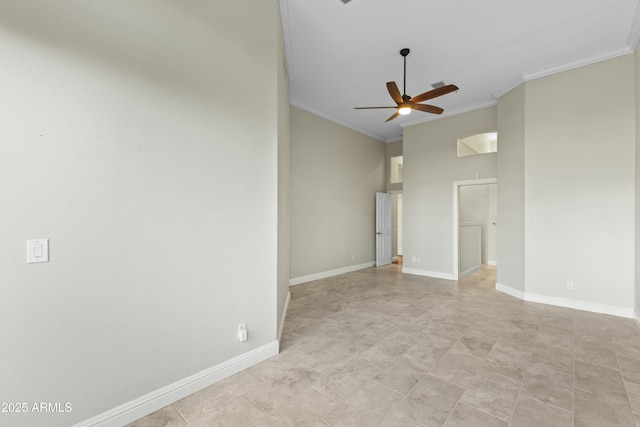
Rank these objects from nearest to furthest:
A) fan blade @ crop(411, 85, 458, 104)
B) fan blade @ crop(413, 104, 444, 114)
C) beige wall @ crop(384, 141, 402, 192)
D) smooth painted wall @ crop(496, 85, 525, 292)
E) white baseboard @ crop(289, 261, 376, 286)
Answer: fan blade @ crop(411, 85, 458, 104) → fan blade @ crop(413, 104, 444, 114) → smooth painted wall @ crop(496, 85, 525, 292) → white baseboard @ crop(289, 261, 376, 286) → beige wall @ crop(384, 141, 402, 192)

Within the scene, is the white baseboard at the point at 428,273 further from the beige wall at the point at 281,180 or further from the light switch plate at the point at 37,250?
the light switch plate at the point at 37,250

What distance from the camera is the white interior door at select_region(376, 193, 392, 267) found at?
7.33m

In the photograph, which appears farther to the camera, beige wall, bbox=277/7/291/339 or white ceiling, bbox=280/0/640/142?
white ceiling, bbox=280/0/640/142

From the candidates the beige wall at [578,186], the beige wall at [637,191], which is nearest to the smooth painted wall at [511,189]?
the beige wall at [578,186]

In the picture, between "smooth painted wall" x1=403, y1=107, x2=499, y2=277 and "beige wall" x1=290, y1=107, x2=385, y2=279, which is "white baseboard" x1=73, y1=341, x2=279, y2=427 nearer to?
"beige wall" x1=290, y1=107, x2=385, y2=279

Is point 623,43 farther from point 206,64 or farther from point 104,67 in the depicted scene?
point 104,67

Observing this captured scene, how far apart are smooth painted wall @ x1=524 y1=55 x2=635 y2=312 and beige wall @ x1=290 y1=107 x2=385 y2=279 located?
3.48 meters

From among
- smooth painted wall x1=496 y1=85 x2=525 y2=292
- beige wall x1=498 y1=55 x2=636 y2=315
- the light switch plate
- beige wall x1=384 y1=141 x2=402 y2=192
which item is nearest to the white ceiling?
Result: beige wall x1=498 y1=55 x2=636 y2=315

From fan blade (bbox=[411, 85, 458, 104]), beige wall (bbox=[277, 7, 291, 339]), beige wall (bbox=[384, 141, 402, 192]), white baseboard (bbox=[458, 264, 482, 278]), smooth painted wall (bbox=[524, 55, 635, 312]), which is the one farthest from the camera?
beige wall (bbox=[384, 141, 402, 192])

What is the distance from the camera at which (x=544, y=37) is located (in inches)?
136

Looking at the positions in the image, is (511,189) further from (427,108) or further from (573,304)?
(427,108)

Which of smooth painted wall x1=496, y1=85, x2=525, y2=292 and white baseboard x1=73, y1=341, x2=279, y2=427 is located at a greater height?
smooth painted wall x1=496, y1=85, x2=525, y2=292

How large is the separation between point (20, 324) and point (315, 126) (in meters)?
5.28

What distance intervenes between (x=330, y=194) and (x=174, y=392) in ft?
15.6
